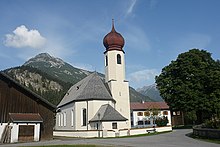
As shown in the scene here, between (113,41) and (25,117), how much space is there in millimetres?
24416

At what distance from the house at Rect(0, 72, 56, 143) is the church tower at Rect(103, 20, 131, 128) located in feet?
58.2

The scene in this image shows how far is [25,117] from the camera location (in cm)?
2752

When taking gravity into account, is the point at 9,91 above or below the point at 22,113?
above

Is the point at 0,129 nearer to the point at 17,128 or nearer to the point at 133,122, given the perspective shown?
the point at 17,128

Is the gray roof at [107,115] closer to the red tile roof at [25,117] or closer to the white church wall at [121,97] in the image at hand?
the white church wall at [121,97]

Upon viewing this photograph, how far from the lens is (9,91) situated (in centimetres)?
2792

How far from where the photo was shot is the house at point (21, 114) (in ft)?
87.8

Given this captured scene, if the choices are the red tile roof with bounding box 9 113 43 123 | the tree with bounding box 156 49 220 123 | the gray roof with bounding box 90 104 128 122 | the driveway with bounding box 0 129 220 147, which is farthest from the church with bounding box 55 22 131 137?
the driveway with bounding box 0 129 220 147

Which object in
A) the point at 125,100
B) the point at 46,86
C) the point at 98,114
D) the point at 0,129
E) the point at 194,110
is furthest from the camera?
the point at 46,86

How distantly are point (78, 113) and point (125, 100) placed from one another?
28.8ft

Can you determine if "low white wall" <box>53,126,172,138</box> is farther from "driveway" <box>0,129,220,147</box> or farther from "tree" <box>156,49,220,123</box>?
"driveway" <box>0,129,220,147</box>

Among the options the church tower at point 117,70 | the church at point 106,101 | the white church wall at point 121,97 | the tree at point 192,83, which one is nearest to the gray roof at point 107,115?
the church at point 106,101

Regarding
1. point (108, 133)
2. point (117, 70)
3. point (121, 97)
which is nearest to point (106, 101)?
point (121, 97)

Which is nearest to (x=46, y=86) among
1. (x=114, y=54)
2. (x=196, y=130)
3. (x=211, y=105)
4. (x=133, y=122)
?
(x=133, y=122)
